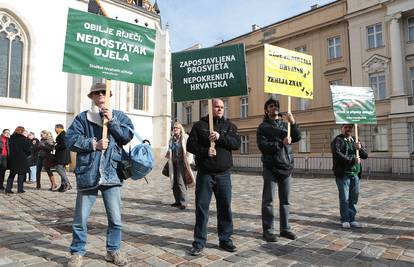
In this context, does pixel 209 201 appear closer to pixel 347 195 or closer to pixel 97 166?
pixel 97 166

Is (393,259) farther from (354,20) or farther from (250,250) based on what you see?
(354,20)

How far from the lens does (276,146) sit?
17.2 feet

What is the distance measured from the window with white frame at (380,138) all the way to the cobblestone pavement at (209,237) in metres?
18.4

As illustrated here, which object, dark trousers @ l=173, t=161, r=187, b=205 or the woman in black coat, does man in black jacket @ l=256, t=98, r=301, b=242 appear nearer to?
dark trousers @ l=173, t=161, r=187, b=205

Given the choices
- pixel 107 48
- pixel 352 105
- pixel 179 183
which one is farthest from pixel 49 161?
pixel 352 105

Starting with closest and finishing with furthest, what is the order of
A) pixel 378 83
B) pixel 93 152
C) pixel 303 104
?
1. pixel 93 152
2. pixel 378 83
3. pixel 303 104

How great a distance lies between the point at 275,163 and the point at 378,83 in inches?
950

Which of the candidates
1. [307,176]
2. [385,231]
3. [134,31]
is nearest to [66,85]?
[307,176]

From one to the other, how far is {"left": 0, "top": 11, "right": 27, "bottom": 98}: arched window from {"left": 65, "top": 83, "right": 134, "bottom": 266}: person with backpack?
64.4ft

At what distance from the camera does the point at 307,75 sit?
6449mm

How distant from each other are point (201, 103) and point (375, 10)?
2078 centimetres

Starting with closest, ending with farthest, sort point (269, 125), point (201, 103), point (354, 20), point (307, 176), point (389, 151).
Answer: point (269, 125), point (307, 176), point (389, 151), point (354, 20), point (201, 103)

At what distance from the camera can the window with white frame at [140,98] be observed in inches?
1054

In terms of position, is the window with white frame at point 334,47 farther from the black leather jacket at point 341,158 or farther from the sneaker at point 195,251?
the sneaker at point 195,251
